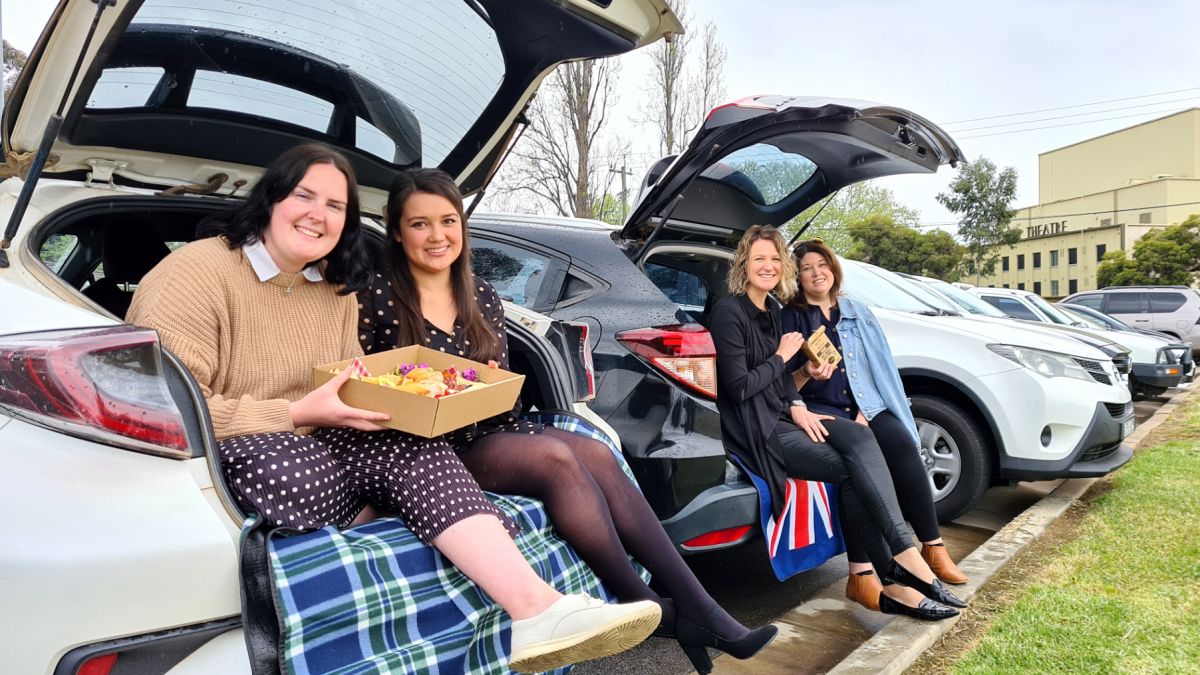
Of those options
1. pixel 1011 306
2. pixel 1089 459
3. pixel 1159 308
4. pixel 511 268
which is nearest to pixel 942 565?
pixel 1089 459

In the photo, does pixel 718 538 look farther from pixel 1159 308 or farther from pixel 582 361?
pixel 1159 308

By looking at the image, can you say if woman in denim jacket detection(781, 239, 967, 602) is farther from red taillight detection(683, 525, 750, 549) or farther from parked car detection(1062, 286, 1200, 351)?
parked car detection(1062, 286, 1200, 351)

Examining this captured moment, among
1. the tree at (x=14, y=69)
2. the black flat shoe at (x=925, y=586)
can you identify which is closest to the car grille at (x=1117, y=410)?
the black flat shoe at (x=925, y=586)

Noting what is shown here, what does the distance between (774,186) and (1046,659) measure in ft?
7.77

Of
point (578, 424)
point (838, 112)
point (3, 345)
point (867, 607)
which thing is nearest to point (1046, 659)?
point (867, 607)

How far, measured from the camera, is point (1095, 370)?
4691mm

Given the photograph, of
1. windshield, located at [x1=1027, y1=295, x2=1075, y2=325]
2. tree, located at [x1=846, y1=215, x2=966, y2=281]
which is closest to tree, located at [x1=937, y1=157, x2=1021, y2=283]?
tree, located at [x1=846, y1=215, x2=966, y2=281]

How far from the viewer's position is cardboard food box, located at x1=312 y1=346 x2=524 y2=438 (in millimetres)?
1791

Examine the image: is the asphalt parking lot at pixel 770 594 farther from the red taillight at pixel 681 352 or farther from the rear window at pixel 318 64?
the rear window at pixel 318 64

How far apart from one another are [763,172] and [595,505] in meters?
2.24

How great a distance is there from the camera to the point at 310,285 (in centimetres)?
218

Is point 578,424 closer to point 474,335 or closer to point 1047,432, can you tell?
point 474,335

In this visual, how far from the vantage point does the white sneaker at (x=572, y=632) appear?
1618 millimetres

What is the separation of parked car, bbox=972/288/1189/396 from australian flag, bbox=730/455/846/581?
22.9ft
